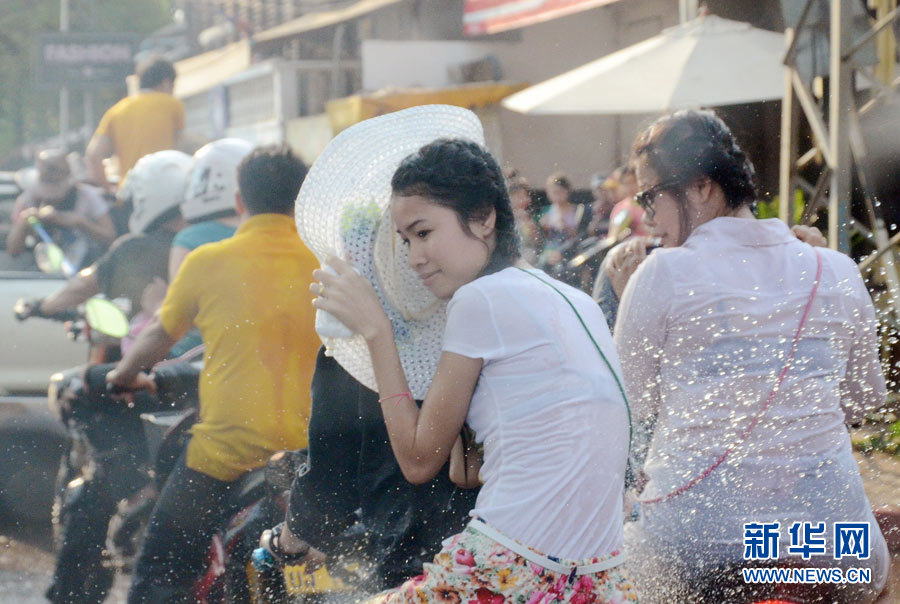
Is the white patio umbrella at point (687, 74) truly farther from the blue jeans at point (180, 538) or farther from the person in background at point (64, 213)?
the blue jeans at point (180, 538)

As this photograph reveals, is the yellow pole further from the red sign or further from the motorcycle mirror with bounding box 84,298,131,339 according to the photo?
the motorcycle mirror with bounding box 84,298,131,339

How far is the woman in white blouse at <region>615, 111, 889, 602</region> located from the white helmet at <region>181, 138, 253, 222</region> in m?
2.30

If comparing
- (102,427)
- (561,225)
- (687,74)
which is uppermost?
(687,74)

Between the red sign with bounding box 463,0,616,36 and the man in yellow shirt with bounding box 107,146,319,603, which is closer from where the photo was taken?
the man in yellow shirt with bounding box 107,146,319,603

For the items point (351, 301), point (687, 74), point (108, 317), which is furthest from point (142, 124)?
point (351, 301)

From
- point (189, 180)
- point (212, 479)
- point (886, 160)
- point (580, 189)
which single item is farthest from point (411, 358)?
point (580, 189)

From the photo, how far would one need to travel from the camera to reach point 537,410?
6.89 ft

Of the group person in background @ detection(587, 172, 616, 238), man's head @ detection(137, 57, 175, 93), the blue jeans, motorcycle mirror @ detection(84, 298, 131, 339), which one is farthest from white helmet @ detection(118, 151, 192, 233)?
person in background @ detection(587, 172, 616, 238)

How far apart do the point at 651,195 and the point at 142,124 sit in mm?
6478

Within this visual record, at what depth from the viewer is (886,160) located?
8016mm

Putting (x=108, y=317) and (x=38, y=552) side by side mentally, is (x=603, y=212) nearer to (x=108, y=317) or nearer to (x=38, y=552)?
(x=38, y=552)

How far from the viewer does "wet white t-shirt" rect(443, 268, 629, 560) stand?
2100 mm

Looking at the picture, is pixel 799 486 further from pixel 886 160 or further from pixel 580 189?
pixel 580 189

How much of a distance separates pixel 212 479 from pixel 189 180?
1.51 meters
